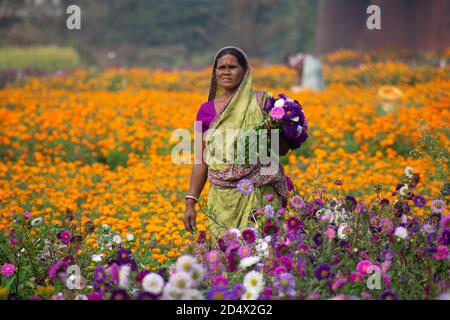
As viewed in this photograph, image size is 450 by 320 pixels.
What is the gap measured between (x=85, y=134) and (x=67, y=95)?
2.99m

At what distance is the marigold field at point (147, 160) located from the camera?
11.6 feet

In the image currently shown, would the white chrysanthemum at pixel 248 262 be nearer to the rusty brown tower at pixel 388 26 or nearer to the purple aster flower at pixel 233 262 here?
the purple aster flower at pixel 233 262

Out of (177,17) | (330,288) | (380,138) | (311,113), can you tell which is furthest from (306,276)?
(177,17)

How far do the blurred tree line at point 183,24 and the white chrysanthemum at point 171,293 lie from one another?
82.0 ft

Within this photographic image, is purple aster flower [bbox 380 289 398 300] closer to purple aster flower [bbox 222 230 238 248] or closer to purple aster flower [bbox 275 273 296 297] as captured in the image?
purple aster flower [bbox 275 273 296 297]

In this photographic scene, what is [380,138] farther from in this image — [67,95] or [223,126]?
[67,95]

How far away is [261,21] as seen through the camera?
30438 mm

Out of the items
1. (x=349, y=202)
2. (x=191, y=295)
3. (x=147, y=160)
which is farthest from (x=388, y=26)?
(x=191, y=295)

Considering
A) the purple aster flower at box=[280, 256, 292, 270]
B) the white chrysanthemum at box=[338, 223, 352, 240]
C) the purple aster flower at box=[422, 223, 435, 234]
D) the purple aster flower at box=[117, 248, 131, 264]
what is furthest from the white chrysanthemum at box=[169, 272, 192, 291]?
the purple aster flower at box=[422, 223, 435, 234]

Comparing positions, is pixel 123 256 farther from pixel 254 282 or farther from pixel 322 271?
pixel 322 271

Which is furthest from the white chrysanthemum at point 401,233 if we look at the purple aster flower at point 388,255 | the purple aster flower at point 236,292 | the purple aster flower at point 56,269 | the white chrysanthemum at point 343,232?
the purple aster flower at point 56,269

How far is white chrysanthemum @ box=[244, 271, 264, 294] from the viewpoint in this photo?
6.54 ft

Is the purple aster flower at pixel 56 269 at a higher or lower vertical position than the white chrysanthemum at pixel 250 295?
lower

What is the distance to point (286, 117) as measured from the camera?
9.21 feet
